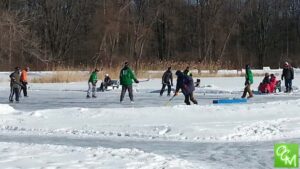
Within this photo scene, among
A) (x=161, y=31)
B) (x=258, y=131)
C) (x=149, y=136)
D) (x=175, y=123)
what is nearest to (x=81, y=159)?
(x=149, y=136)

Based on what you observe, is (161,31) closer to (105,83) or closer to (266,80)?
(105,83)

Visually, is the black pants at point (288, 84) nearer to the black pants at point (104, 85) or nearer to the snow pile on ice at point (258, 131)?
the black pants at point (104, 85)

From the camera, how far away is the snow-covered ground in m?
8.36

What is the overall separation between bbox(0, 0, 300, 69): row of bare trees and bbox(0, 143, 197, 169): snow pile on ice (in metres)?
40.8

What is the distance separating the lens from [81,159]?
8.20 meters

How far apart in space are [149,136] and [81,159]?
13.7 feet

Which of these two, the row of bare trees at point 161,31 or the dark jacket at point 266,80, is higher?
the row of bare trees at point 161,31

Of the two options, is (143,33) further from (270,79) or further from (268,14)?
(270,79)

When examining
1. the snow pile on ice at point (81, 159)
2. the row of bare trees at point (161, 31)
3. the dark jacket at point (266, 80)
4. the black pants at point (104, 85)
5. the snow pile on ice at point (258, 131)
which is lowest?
the snow pile on ice at point (258, 131)

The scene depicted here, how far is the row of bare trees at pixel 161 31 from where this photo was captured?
56500mm

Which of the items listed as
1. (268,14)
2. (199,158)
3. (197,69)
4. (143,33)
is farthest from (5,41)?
(268,14)

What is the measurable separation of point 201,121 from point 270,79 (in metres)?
12.0

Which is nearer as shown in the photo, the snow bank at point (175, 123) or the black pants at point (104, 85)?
the snow bank at point (175, 123)

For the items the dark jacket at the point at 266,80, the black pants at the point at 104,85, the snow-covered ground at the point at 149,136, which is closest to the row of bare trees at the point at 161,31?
the black pants at the point at 104,85
